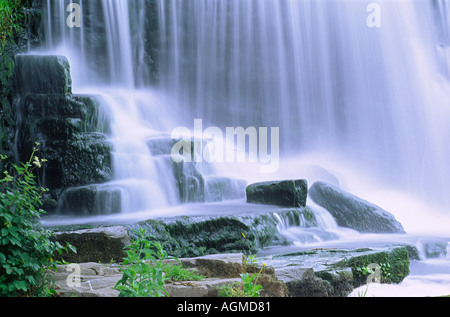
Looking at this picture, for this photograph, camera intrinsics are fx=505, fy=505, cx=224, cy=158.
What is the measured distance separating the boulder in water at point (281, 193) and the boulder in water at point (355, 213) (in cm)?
90

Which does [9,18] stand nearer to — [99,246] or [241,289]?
[99,246]

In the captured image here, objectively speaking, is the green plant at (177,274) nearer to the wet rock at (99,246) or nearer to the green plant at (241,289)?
the green plant at (241,289)

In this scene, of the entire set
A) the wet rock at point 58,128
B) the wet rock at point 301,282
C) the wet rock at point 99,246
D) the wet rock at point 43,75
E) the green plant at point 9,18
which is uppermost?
the green plant at point 9,18

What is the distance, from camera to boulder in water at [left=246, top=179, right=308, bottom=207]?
25.2 feet

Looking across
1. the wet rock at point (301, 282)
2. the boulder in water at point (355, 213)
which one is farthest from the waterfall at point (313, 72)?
the wet rock at point (301, 282)

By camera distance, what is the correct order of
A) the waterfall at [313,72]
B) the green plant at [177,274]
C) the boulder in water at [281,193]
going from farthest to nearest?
1. the waterfall at [313,72]
2. the boulder in water at [281,193]
3. the green plant at [177,274]

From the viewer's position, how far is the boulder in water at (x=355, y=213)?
8.10 metres

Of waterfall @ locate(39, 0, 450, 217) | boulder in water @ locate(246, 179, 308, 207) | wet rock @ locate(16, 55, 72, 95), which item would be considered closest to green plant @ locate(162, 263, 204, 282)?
boulder in water @ locate(246, 179, 308, 207)

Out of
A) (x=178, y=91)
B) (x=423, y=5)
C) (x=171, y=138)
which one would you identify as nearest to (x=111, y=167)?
(x=171, y=138)

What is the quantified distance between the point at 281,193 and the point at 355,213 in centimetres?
135

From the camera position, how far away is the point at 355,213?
26.9ft

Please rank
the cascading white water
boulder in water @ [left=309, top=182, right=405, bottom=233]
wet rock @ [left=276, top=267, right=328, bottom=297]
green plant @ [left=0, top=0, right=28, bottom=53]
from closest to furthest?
wet rock @ [left=276, top=267, right=328, bottom=297]
boulder in water @ [left=309, top=182, right=405, bottom=233]
green plant @ [left=0, top=0, right=28, bottom=53]
the cascading white water

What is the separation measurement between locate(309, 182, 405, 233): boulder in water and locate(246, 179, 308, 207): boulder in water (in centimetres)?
90

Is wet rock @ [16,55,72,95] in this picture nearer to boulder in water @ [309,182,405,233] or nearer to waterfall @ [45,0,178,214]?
waterfall @ [45,0,178,214]
